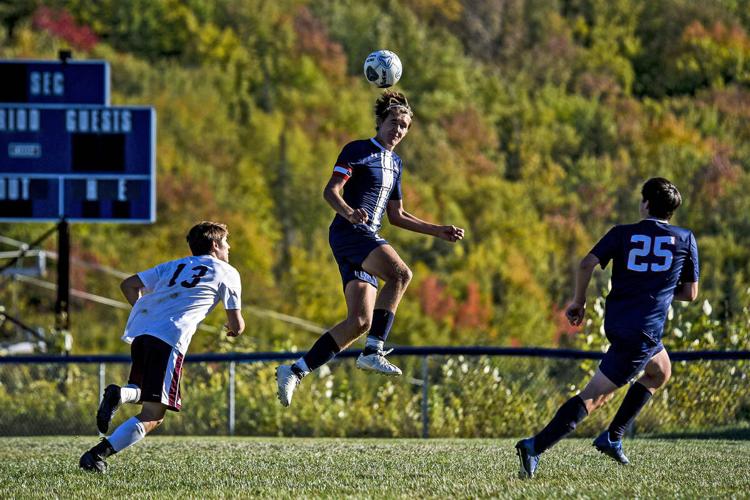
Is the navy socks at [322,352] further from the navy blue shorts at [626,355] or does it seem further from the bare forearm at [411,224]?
the navy blue shorts at [626,355]

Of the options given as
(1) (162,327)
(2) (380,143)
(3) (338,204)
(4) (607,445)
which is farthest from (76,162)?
(4) (607,445)

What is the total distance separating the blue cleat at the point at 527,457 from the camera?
8.38 metres

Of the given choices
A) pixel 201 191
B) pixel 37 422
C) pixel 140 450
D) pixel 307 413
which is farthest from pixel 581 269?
pixel 201 191

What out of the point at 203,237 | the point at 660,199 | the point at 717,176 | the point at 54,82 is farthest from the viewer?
the point at 717,176

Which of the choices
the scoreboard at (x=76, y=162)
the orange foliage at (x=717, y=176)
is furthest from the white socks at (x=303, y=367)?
the orange foliage at (x=717, y=176)

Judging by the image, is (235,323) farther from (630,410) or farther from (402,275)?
(630,410)

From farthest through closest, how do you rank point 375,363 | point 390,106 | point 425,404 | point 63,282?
1. point 63,282
2. point 425,404
3. point 390,106
4. point 375,363

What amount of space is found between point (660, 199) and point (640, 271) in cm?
47

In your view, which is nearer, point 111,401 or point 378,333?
point 111,401

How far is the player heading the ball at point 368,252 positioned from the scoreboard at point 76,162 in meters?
12.0

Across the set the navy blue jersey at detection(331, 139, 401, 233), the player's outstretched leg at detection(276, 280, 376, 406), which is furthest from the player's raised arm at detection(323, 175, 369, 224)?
the player's outstretched leg at detection(276, 280, 376, 406)

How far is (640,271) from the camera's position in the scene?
839 cm

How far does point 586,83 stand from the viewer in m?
98.7

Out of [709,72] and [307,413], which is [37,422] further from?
[709,72]
